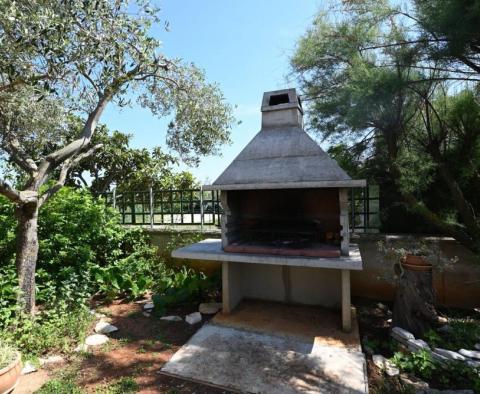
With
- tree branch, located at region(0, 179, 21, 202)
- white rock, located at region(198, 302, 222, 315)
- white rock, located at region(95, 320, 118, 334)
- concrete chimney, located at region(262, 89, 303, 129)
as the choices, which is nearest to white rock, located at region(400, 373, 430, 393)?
white rock, located at region(198, 302, 222, 315)

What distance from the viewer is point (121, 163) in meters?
11.2

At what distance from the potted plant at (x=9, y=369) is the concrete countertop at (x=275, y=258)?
2023mm

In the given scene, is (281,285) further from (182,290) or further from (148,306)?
(148,306)

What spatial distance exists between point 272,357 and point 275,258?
112 centimetres

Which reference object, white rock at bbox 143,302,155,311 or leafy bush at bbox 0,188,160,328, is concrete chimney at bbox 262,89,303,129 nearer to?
white rock at bbox 143,302,155,311

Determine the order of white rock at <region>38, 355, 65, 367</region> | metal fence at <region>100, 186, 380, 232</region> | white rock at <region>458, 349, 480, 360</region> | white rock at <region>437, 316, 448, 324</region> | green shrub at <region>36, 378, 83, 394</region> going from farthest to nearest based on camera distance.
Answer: metal fence at <region>100, 186, 380, 232</region>
white rock at <region>437, 316, 448, 324</region>
white rock at <region>38, 355, 65, 367</region>
white rock at <region>458, 349, 480, 360</region>
green shrub at <region>36, 378, 83, 394</region>

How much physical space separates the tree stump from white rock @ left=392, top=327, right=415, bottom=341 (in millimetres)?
120

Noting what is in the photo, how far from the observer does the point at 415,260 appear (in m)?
3.52

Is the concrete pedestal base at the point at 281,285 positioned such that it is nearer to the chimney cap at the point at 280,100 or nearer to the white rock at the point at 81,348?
the white rock at the point at 81,348

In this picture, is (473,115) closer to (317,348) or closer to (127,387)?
(317,348)

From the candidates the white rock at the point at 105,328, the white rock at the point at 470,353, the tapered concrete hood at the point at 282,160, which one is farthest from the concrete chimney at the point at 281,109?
the white rock at the point at 105,328

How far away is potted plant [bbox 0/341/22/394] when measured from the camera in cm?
246

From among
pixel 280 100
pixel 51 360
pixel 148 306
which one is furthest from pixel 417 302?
pixel 51 360

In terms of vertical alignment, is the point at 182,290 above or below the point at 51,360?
above
